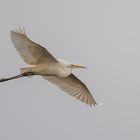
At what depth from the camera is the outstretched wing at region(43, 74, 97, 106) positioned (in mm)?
13094

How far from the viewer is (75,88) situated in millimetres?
13172

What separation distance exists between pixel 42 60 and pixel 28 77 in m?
0.33

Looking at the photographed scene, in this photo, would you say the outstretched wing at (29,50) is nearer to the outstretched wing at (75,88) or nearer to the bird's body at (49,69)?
the bird's body at (49,69)

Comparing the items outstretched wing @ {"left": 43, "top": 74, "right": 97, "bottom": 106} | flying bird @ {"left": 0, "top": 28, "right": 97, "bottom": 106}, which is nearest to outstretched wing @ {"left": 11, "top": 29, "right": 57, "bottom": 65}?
flying bird @ {"left": 0, "top": 28, "right": 97, "bottom": 106}

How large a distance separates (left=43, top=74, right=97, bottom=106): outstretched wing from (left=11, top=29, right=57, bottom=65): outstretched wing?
0.88 m

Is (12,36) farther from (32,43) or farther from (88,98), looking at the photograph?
(88,98)

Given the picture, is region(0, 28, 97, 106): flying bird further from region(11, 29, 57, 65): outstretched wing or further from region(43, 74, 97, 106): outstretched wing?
region(43, 74, 97, 106): outstretched wing

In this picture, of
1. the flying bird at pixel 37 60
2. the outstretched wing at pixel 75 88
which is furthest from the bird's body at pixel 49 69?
the outstretched wing at pixel 75 88

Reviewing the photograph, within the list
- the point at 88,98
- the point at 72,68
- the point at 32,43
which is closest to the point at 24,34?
the point at 32,43

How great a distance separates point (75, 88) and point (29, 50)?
134 cm

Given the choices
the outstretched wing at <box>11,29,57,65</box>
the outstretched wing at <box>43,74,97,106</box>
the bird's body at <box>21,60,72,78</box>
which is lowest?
the outstretched wing at <box>43,74,97,106</box>

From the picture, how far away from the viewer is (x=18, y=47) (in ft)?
39.7

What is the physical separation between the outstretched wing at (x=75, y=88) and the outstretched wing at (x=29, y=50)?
0.88 m

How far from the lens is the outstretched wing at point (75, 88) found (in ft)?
43.0
